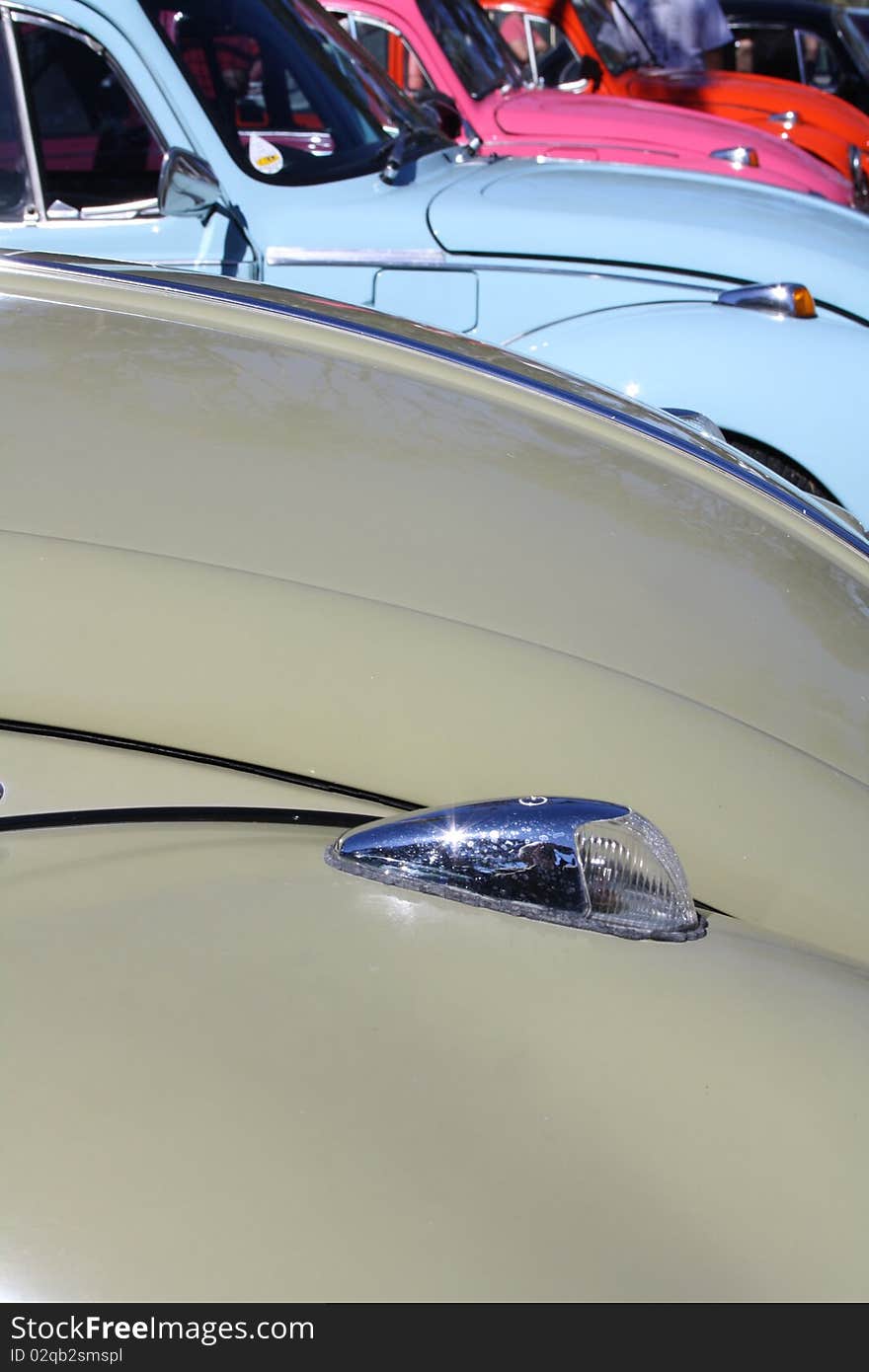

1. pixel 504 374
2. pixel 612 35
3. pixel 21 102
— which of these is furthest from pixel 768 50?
pixel 504 374

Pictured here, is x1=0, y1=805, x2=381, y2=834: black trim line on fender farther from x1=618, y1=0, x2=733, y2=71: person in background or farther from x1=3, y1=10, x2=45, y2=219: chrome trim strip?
x1=618, y1=0, x2=733, y2=71: person in background

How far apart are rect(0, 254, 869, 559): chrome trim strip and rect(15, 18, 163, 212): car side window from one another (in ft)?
5.63

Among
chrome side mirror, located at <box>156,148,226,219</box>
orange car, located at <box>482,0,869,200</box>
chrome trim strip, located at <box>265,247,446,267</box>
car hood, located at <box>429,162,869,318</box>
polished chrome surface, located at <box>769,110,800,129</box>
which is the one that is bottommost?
chrome trim strip, located at <box>265,247,446,267</box>

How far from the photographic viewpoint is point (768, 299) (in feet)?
11.7

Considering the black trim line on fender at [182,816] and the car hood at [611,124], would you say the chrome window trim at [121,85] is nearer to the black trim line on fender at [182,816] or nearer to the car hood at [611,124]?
the car hood at [611,124]

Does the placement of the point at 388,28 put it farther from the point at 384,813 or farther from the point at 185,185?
the point at 384,813

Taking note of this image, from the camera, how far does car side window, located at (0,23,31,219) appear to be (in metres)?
3.70

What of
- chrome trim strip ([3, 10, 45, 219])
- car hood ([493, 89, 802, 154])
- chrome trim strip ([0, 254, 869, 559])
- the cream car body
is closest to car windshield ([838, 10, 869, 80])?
car hood ([493, 89, 802, 154])

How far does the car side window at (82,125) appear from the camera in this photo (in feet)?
12.1

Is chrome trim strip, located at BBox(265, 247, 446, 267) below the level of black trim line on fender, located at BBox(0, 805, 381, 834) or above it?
above

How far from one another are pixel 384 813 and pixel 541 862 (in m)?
0.20

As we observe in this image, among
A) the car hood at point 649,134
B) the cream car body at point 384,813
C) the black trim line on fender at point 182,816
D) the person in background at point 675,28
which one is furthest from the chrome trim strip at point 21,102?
the person in background at point 675,28
